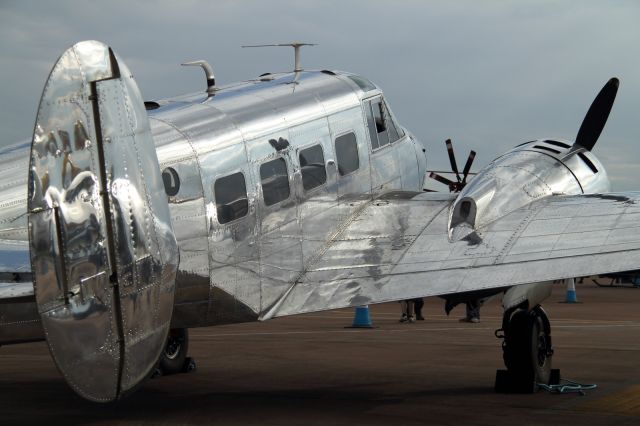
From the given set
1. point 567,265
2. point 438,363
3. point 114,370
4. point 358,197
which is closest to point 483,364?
point 438,363

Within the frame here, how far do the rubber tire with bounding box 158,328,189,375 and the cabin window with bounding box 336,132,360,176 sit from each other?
4.57m

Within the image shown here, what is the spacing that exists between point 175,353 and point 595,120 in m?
8.07

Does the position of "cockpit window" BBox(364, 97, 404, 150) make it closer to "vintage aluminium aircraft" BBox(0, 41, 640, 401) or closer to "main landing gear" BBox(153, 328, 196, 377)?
"vintage aluminium aircraft" BBox(0, 41, 640, 401)

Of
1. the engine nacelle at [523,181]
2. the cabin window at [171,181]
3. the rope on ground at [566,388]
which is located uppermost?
the cabin window at [171,181]

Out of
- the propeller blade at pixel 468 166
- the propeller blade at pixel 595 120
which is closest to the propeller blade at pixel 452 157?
the propeller blade at pixel 468 166

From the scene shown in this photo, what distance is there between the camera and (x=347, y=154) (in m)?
15.1

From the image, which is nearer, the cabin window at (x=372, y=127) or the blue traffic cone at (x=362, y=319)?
the cabin window at (x=372, y=127)

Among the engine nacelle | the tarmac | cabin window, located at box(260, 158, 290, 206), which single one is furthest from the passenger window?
the tarmac

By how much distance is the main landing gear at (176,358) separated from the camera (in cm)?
1772

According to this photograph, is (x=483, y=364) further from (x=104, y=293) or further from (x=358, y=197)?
(x=104, y=293)

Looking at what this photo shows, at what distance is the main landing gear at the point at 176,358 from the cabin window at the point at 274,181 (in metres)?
5.19

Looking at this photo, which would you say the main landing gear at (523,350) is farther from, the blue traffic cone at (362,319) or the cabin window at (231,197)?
the blue traffic cone at (362,319)

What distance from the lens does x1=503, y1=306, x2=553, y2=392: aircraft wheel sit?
47.3 feet

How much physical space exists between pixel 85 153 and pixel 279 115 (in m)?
5.56
